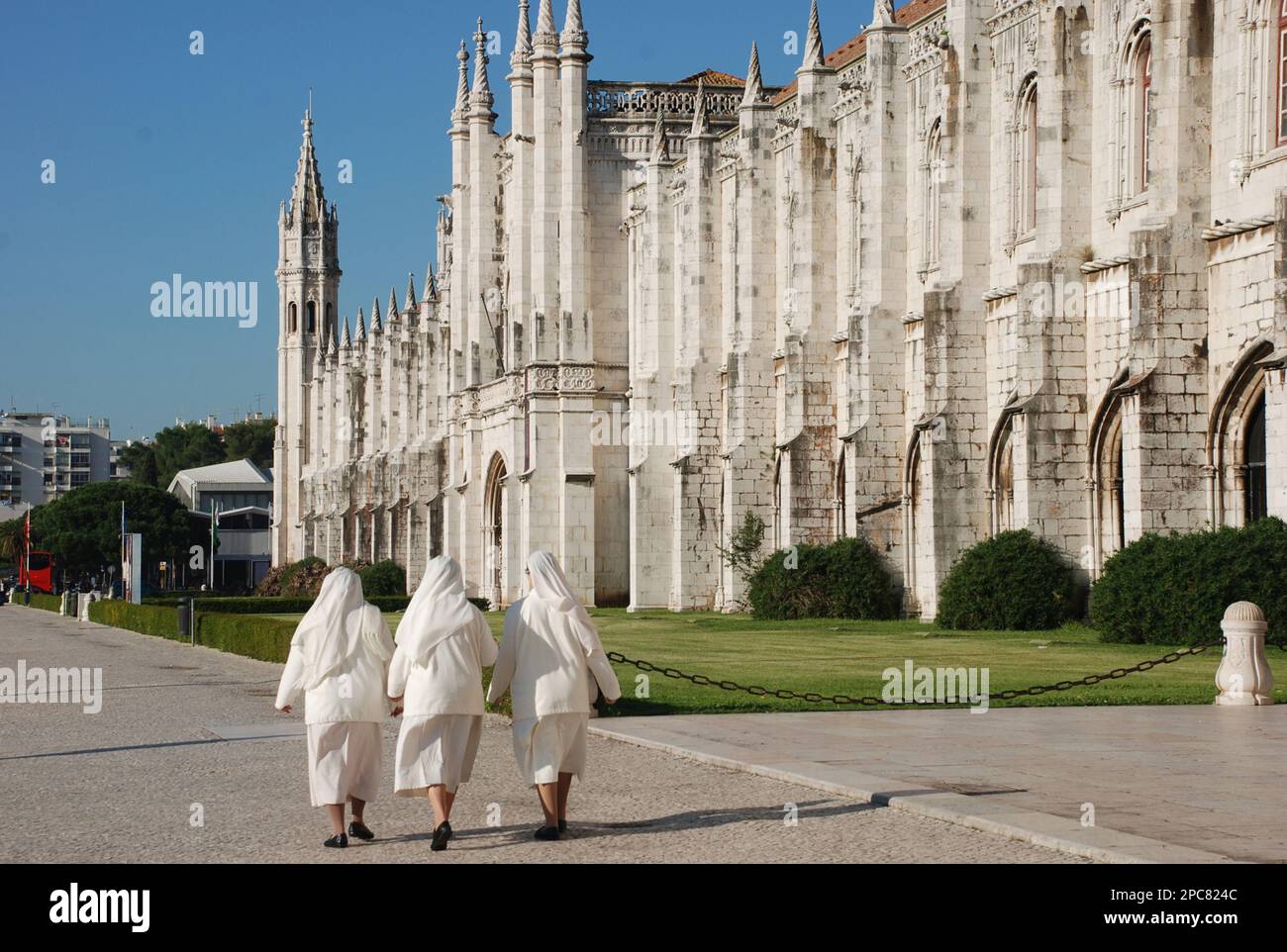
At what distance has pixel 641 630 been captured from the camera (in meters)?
38.3

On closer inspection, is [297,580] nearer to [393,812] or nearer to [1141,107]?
[1141,107]

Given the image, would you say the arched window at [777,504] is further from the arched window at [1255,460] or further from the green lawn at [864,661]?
the arched window at [1255,460]

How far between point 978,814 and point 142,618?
139 feet

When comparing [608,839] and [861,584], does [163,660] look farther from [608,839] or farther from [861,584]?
[608,839]

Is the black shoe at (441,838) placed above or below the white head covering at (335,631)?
below

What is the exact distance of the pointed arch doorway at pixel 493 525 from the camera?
63625 mm

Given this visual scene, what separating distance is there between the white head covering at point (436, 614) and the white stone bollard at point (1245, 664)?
32.8ft

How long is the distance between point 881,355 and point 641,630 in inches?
300

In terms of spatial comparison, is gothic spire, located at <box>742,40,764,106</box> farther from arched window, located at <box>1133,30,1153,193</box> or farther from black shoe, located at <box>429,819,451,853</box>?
black shoe, located at <box>429,819,451,853</box>

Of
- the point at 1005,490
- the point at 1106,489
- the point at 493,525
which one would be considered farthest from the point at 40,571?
the point at 1106,489

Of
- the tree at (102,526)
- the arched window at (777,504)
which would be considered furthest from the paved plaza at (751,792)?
the tree at (102,526)

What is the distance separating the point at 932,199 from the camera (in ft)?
126

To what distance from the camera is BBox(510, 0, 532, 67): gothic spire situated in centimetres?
5841
